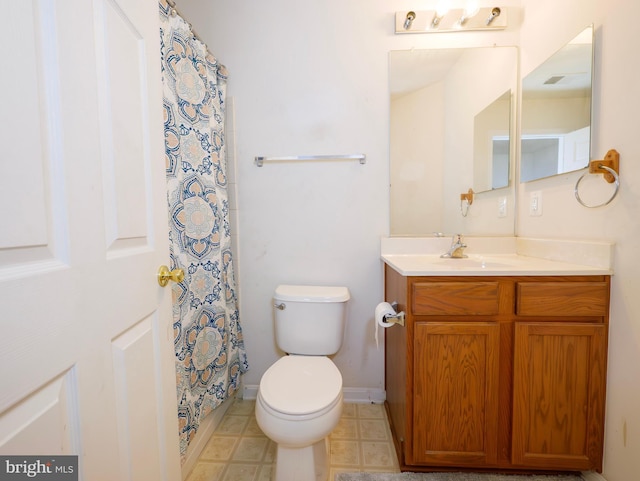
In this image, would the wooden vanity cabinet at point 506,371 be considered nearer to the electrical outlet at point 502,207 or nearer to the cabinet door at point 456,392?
the cabinet door at point 456,392

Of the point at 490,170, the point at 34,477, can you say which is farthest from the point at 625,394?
the point at 34,477

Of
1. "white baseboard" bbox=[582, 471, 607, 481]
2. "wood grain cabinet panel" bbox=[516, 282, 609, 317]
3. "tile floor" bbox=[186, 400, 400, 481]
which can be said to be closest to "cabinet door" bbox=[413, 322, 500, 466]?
"wood grain cabinet panel" bbox=[516, 282, 609, 317]

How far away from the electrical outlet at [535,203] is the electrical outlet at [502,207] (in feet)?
0.42

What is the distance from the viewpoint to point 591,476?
1.14 m

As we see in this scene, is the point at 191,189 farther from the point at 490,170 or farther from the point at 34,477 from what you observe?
the point at 490,170

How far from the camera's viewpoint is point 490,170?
1.60 metres

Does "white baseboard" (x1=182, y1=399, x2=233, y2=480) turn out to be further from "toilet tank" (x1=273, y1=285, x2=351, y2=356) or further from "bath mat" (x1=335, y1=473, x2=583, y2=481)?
"bath mat" (x1=335, y1=473, x2=583, y2=481)

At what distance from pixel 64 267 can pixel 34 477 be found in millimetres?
310

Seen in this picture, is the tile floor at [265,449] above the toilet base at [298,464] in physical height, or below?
below

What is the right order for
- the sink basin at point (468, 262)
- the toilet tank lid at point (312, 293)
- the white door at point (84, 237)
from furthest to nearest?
the toilet tank lid at point (312, 293)
the sink basin at point (468, 262)
the white door at point (84, 237)

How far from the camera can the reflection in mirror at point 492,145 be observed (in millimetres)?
1577

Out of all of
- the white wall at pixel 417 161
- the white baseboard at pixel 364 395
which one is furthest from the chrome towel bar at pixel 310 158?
the white baseboard at pixel 364 395

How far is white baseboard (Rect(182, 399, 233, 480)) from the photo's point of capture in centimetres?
122

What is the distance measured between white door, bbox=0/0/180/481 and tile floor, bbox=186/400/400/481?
62 cm
